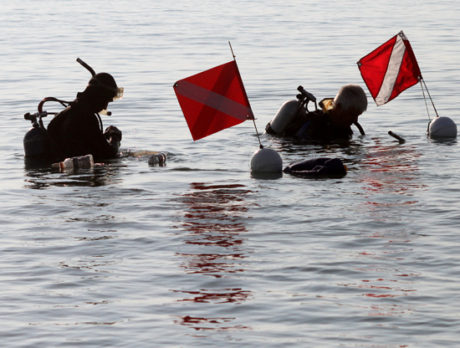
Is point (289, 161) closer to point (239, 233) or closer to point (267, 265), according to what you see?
point (239, 233)

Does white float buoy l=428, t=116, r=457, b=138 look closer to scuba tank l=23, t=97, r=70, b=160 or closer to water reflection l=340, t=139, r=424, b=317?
water reflection l=340, t=139, r=424, b=317

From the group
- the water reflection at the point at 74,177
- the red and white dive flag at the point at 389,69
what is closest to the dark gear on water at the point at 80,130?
the water reflection at the point at 74,177

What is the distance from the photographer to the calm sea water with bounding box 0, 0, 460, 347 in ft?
26.6

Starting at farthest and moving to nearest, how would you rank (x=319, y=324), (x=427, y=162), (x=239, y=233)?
1. (x=427, y=162)
2. (x=239, y=233)
3. (x=319, y=324)

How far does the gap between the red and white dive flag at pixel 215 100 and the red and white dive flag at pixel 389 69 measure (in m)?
3.66

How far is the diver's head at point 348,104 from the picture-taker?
53.2ft

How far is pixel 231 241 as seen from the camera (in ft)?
35.2

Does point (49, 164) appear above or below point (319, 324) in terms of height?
above

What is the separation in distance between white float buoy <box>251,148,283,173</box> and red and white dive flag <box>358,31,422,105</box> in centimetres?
388

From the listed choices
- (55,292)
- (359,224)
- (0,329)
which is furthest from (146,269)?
(359,224)

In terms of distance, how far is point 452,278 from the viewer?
362 inches

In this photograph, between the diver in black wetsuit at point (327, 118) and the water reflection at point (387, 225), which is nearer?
the water reflection at point (387, 225)

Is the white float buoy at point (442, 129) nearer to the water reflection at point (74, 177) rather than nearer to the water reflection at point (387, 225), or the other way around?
the water reflection at point (387, 225)

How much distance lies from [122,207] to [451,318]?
212 inches
